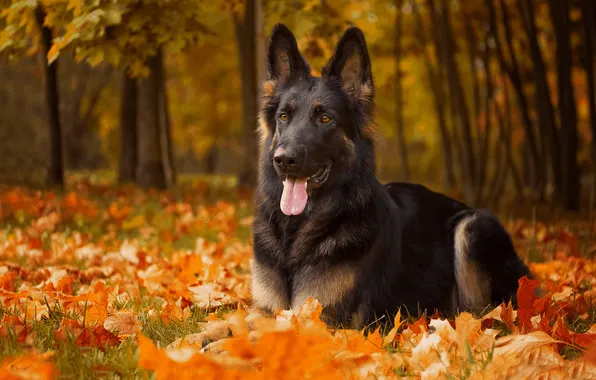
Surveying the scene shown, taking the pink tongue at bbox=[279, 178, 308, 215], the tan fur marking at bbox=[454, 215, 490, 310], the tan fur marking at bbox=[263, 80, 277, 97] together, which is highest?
the tan fur marking at bbox=[263, 80, 277, 97]

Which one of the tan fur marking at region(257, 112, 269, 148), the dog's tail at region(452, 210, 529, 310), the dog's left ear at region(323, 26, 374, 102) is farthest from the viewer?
the dog's tail at region(452, 210, 529, 310)

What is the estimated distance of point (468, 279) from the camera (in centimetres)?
470

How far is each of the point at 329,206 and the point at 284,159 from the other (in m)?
0.51

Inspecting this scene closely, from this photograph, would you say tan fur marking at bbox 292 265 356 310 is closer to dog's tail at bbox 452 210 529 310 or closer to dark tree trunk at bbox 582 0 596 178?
dog's tail at bbox 452 210 529 310

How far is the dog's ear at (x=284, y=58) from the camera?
420 centimetres

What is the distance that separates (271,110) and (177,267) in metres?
2.04

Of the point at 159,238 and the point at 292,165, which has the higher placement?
the point at 292,165

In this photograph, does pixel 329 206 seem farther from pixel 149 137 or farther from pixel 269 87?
pixel 149 137

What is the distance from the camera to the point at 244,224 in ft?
28.1

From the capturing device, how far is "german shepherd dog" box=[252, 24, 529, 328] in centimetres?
388

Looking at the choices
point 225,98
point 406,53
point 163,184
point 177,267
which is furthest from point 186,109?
point 177,267

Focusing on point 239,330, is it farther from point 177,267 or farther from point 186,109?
point 186,109

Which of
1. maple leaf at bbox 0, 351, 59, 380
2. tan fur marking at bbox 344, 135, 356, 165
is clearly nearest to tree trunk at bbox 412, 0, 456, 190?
tan fur marking at bbox 344, 135, 356, 165

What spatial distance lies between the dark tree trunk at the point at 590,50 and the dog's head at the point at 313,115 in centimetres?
776
